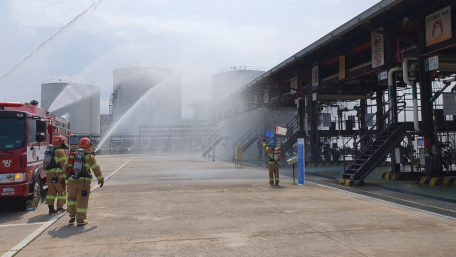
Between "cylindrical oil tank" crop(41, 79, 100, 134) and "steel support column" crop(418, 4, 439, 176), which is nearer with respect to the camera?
"steel support column" crop(418, 4, 439, 176)

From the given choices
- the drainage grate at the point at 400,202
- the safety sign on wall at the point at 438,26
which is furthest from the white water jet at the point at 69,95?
the safety sign on wall at the point at 438,26

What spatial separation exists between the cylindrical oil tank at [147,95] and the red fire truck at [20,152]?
4543cm

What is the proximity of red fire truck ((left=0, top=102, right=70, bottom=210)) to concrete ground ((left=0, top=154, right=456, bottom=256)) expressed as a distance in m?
0.63

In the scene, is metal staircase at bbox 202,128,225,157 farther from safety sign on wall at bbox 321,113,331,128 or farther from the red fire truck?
the red fire truck

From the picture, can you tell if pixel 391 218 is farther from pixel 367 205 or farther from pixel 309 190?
pixel 309 190

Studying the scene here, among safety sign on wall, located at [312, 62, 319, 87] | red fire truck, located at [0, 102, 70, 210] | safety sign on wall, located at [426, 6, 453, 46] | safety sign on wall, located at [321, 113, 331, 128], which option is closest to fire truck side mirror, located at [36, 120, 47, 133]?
red fire truck, located at [0, 102, 70, 210]

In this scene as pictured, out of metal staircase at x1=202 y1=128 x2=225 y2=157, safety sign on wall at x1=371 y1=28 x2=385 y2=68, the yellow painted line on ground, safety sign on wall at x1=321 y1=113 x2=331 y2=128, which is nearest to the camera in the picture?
the yellow painted line on ground

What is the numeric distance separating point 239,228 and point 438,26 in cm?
1098

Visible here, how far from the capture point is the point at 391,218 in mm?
8023

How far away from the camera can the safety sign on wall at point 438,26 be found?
12.7 metres

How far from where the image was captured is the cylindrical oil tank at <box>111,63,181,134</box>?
55.0m

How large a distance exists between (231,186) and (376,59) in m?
8.74

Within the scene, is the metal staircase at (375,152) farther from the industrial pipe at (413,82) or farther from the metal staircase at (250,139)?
the metal staircase at (250,139)

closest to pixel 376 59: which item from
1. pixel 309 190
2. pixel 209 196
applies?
pixel 309 190
